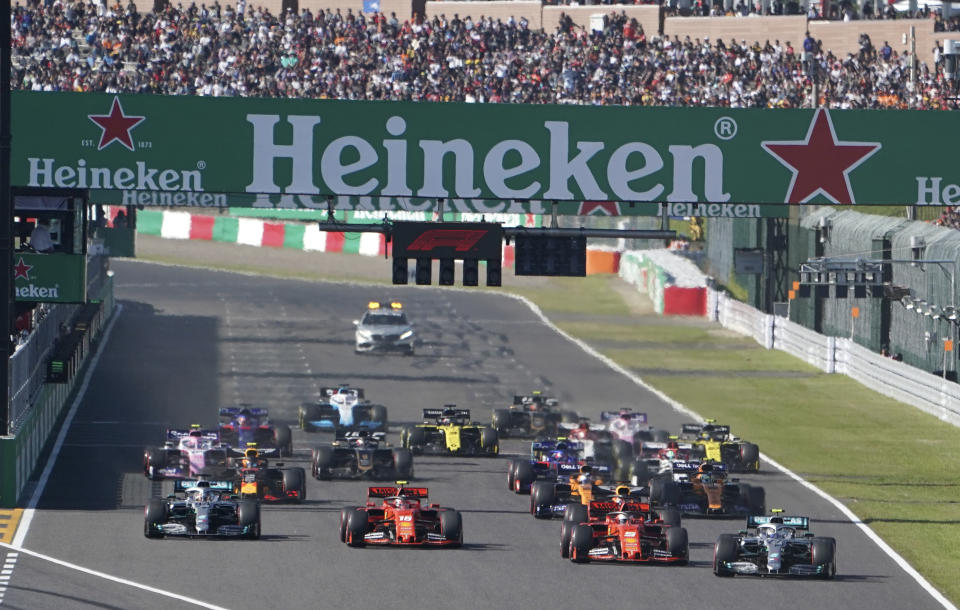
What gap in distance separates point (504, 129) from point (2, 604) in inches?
405

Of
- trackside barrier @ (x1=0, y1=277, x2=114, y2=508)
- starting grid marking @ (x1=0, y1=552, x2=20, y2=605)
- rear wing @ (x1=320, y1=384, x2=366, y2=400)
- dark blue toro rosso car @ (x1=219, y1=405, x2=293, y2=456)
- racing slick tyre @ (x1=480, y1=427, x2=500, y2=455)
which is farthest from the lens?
rear wing @ (x1=320, y1=384, x2=366, y2=400)

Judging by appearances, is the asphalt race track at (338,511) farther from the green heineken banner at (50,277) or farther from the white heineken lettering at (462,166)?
the white heineken lettering at (462,166)

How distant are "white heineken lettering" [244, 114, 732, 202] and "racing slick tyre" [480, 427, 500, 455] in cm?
1102

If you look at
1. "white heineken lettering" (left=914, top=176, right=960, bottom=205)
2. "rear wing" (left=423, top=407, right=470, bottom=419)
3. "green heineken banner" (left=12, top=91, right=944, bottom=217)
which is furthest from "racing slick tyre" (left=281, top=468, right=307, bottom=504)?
"white heineken lettering" (left=914, top=176, right=960, bottom=205)

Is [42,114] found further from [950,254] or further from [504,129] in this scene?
[950,254]

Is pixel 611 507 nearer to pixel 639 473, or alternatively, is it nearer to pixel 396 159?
pixel 396 159

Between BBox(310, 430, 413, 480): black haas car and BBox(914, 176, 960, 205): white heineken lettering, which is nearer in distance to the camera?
BBox(914, 176, 960, 205): white heineken lettering

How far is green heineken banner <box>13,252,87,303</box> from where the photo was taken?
29.3 metres

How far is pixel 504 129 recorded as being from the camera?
27.0 metres

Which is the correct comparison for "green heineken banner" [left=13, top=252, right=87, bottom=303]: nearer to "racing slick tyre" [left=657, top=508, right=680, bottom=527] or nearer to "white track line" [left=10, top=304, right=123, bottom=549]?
"white track line" [left=10, top=304, right=123, bottom=549]

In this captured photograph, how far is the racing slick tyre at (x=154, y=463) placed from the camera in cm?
3288

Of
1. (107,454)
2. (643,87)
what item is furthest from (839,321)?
(107,454)

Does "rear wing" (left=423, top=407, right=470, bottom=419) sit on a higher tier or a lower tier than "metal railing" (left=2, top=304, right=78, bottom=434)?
lower

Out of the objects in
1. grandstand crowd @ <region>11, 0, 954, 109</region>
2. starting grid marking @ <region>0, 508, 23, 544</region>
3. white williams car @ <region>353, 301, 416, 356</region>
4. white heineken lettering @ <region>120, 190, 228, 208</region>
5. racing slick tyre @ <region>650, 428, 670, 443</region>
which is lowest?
starting grid marking @ <region>0, 508, 23, 544</region>
